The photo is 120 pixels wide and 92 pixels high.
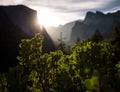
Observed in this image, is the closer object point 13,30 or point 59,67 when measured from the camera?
point 59,67

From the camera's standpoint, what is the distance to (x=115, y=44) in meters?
48.4

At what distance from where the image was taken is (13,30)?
10694cm

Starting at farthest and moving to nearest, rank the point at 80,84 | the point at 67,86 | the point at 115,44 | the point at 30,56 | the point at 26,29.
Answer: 1. the point at 26,29
2. the point at 115,44
3. the point at 30,56
4. the point at 80,84
5. the point at 67,86

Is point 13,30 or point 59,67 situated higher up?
→ point 13,30

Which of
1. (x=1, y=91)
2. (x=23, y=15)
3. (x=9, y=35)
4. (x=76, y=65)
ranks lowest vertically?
(x=1, y=91)

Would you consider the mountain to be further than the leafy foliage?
Yes

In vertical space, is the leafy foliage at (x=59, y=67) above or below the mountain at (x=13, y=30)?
below

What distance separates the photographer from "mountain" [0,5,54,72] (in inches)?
3415

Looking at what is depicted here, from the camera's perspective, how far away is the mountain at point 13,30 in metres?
86.7

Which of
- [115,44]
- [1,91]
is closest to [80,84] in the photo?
[1,91]

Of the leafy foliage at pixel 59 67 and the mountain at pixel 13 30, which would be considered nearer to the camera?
the leafy foliage at pixel 59 67

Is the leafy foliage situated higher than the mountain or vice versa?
the mountain

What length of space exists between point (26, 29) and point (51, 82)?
133796mm

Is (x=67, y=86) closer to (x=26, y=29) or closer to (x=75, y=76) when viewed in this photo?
(x=75, y=76)
